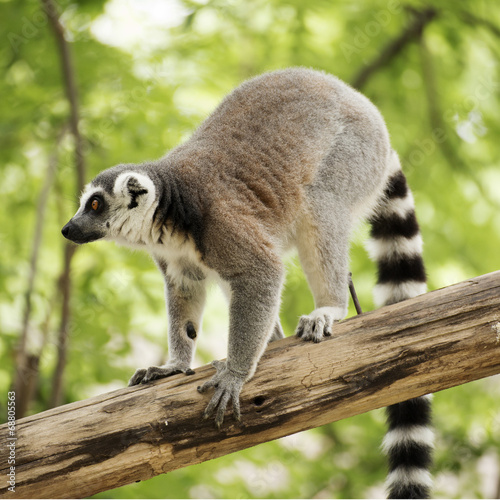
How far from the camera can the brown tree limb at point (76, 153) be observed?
5.05 metres

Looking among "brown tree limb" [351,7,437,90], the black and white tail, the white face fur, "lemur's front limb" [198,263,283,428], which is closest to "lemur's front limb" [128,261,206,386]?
the white face fur

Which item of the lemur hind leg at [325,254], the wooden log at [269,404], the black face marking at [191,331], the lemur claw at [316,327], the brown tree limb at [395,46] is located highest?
the brown tree limb at [395,46]

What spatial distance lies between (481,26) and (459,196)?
1.70m

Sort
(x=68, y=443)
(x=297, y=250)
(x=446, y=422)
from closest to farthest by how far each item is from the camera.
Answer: (x=68, y=443), (x=297, y=250), (x=446, y=422)

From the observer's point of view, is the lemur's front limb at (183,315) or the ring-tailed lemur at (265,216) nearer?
the ring-tailed lemur at (265,216)

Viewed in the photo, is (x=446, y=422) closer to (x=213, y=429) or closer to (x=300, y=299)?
(x=300, y=299)

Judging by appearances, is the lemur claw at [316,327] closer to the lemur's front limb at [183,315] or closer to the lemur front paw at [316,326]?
the lemur front paw at [316,326]

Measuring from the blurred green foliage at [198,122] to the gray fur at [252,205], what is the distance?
3.06 feet

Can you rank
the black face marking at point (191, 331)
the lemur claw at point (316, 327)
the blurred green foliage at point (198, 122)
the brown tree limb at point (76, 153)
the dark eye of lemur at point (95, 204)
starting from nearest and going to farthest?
1. the lemur claw at point (316, 327)
2. the dark eye of lemur at point (95, 204)
3. the black face marking at point (191, 331)
4. the brown tree limb at point (76, 153)
5. the blurred green foliage at point (198, 122)

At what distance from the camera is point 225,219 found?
382 centimetres

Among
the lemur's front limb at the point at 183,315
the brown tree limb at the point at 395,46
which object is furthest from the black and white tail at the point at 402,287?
the brown tree limb at the point at 395,46

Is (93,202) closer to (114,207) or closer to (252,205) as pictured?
(114,207)

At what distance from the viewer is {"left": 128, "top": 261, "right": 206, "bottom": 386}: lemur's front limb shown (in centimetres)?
418

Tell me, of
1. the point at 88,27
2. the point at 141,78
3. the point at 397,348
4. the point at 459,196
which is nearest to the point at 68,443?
the point at 397,348
